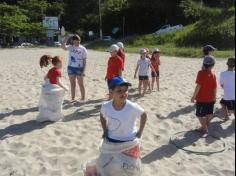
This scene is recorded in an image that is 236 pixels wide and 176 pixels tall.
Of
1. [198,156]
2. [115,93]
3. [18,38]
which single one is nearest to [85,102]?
[198,156]

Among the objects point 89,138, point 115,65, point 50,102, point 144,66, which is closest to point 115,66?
point 115,65

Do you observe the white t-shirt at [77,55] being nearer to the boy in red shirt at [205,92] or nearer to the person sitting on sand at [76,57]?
the person sitting on sand at [76,57]

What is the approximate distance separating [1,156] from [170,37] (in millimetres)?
27338

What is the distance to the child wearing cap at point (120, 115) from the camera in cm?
424

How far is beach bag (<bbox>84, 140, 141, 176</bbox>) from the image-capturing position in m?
4.19

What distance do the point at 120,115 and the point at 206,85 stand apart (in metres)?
2.21

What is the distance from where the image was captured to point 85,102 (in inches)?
356

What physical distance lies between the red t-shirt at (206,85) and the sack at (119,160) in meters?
2.09

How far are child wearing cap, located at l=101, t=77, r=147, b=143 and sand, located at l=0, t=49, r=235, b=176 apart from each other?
94 cm

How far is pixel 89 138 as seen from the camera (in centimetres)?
642

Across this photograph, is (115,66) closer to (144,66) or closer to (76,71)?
(76,71)

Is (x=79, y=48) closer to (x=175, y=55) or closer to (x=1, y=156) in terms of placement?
(x=1, y=156)

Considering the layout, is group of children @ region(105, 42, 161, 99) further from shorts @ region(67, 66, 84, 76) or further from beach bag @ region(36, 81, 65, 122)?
beach bag @ region(36, 81, 65, 122)

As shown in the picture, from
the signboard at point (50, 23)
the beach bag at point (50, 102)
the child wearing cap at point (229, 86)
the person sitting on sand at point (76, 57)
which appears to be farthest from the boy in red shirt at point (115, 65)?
the signboard at point (50, 23)
